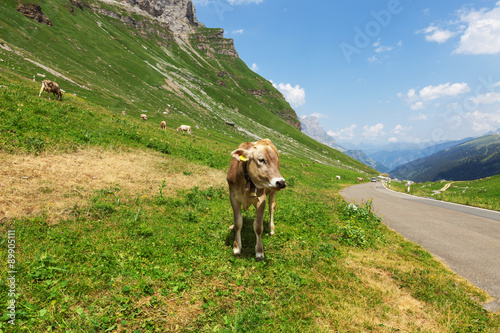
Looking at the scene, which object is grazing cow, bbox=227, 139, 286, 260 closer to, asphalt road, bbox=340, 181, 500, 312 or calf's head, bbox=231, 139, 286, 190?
calf's head, bbox=231, 139, 286, 190

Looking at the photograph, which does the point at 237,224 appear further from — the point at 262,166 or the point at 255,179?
the point at 262,166

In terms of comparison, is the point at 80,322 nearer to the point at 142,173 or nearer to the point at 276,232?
the point at 276,232

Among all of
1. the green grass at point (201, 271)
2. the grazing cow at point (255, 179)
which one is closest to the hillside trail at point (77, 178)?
the green grass at point (201, 271)

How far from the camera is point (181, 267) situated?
5.61 meters

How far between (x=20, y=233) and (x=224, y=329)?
6486 mm

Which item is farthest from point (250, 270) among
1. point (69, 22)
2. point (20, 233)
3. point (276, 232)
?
point (69, 22)

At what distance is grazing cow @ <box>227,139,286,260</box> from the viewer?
5.55 m

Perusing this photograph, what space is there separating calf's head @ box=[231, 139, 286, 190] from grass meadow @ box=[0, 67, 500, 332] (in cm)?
263

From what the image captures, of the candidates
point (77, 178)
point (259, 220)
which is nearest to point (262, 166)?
point (259, 220)

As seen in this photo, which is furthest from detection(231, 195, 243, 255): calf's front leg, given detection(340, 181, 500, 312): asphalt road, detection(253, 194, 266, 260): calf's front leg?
detection(340, 181, 500, 312): asphalt road

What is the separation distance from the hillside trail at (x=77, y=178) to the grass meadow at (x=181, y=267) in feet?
0.21

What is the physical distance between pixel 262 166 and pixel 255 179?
0.47 m

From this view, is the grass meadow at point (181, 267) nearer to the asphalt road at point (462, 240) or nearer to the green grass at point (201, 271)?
the green grass at point (201, 271)

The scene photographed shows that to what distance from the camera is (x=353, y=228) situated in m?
9.00
